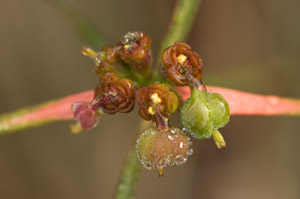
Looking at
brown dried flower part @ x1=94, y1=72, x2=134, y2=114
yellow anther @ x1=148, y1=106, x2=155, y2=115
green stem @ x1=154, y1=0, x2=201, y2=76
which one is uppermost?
green stem @ x1=154, y1=0, x2=201, y2=76

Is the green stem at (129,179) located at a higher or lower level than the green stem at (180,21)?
lower

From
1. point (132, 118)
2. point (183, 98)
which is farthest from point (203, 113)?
point (132, 118)

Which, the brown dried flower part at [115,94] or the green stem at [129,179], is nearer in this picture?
the brown dried flower part at [115,94]

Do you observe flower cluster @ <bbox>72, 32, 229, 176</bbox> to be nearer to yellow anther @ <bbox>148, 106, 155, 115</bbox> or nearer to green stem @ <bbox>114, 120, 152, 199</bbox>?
yellow anther @ <bbox>148, 106, 155, 115</bbox>

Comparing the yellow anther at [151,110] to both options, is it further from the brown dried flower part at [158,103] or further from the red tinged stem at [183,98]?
the red tinged stem at [183,98]

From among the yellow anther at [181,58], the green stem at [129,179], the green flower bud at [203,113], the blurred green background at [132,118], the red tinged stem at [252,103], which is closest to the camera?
the green flower bud at [203,113]

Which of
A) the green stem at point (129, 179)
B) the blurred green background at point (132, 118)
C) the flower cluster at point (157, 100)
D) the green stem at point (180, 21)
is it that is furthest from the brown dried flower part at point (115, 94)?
the blurred green background at point (132, 118)

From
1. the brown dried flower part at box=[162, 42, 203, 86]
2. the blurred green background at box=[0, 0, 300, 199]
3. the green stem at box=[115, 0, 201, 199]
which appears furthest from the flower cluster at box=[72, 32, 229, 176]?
the blurred green background at box=[0, 0, 300, 199]
